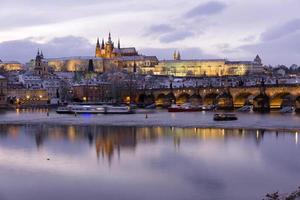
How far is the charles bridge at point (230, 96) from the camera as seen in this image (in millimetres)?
69188

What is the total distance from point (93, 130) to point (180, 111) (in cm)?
2771

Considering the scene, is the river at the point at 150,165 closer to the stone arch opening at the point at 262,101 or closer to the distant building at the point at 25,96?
the stone arch opening at the point at 262,101

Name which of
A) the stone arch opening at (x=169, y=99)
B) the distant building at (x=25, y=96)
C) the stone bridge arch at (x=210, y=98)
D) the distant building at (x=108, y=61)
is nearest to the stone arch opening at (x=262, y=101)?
the stone bridge arch at (x=210, y=98)

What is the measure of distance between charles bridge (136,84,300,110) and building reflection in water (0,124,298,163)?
3233cm

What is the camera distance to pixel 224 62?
174 m

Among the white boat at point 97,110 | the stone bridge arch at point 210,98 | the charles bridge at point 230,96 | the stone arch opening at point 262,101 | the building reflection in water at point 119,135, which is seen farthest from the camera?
the stone bridge arch at point 210,98

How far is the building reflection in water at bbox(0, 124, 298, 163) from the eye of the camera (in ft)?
92.3

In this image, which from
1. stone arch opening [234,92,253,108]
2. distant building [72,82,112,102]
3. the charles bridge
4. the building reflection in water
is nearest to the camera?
the building reflection in water

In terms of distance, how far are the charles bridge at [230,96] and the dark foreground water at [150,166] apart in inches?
1439

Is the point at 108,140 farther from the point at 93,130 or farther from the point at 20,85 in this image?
the point at 20,85

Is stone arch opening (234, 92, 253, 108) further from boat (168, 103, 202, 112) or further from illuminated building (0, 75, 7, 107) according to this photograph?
illuminated building (0, 75, 7, 107)

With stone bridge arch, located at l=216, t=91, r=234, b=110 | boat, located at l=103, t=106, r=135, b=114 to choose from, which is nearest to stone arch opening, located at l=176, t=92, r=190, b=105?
stone bridge arch, located at l=216, t=91, r=234, b=110

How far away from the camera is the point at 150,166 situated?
21.3 metres

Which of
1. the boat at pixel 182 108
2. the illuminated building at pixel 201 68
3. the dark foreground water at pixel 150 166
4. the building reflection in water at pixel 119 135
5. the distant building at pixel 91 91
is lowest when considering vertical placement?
the dark foreground water at pixel 150 166
